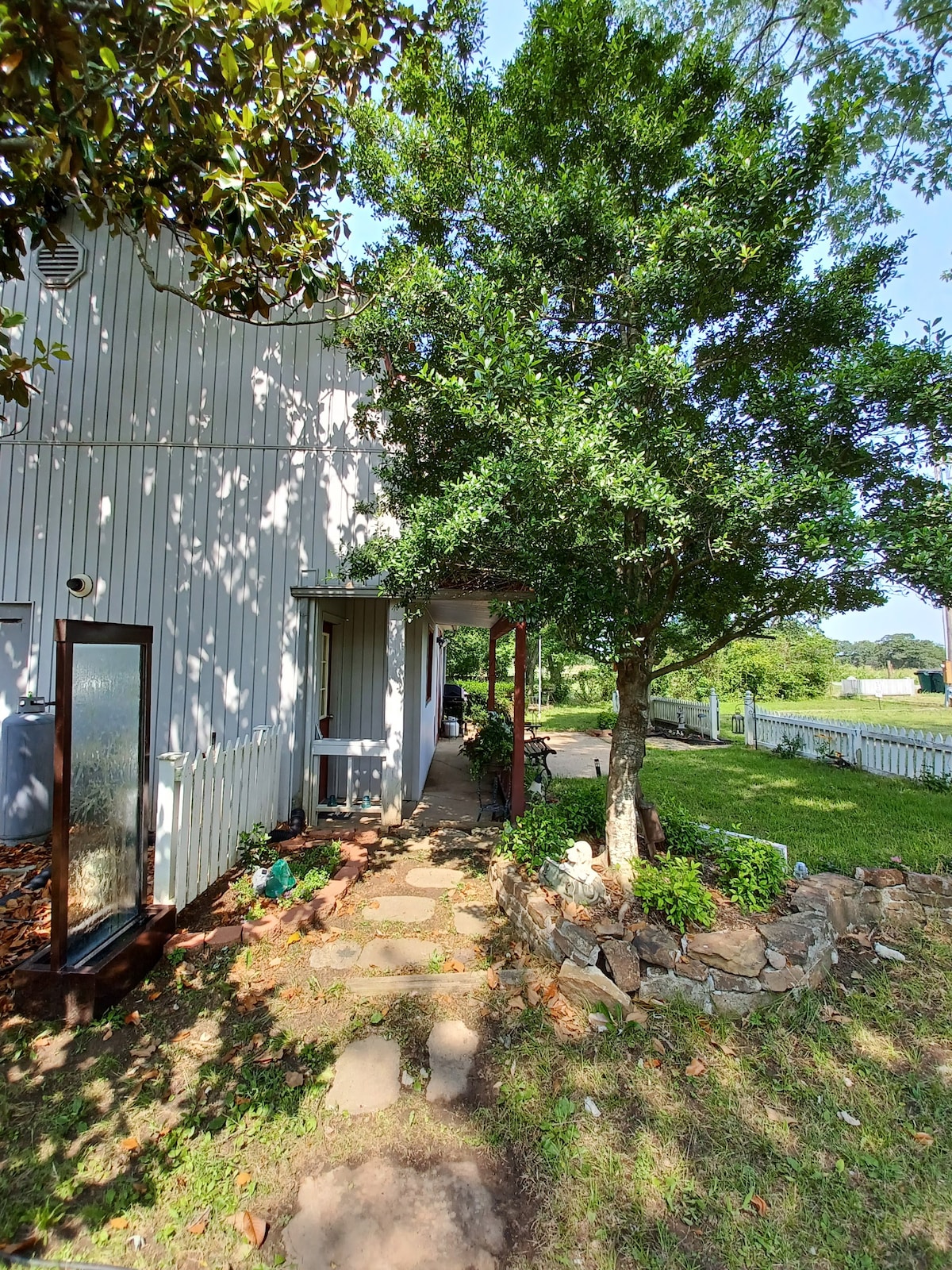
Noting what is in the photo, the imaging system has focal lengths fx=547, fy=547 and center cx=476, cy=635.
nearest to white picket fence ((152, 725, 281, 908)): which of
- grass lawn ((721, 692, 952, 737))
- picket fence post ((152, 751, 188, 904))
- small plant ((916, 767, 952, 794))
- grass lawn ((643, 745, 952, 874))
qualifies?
picket fence post ((152, 751, 188, 904))

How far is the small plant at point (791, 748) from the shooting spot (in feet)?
33.5

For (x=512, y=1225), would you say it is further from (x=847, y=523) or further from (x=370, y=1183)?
(x=847, y=523)

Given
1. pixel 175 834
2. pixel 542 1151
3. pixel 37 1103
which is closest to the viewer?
pixel 542 1151

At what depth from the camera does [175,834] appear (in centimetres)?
355

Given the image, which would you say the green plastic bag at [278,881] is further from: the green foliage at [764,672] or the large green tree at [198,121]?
the green foliage at [764,672]

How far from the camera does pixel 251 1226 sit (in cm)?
186

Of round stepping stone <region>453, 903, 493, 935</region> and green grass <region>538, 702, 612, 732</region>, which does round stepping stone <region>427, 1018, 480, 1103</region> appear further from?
green grass <region>538, 702, 612, 732</region>

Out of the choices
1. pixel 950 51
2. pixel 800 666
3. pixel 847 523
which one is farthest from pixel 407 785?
pixel 800 666

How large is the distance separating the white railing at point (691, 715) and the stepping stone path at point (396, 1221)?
10.7 metres

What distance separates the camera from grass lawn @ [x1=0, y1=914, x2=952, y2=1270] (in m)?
1.88

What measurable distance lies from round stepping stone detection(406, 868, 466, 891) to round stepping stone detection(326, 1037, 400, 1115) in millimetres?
1667

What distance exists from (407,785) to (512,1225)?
5056 millimetres

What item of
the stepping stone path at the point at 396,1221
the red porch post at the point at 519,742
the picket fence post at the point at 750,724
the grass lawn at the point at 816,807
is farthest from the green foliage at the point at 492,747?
the picket fence post at the point at 750,724

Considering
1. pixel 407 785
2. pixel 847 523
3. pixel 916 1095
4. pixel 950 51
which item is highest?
pixel 950 51
